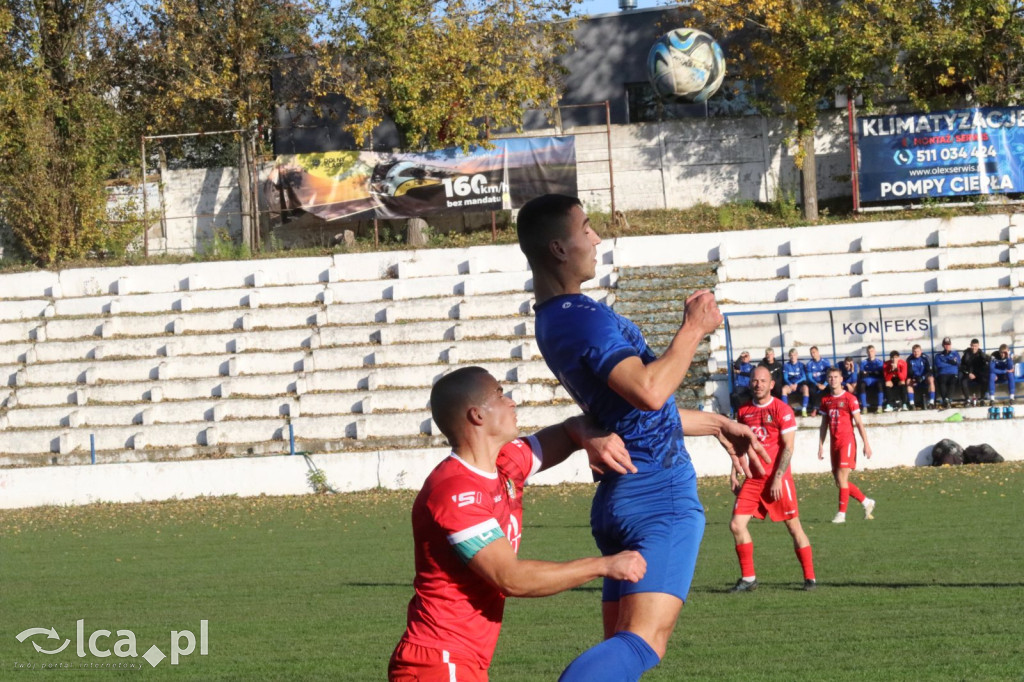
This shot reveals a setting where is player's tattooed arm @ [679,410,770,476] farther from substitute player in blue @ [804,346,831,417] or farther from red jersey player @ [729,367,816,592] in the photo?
substitute player in blue @ [804,346,831,417]

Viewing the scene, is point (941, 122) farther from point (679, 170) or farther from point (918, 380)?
point (918, 380)

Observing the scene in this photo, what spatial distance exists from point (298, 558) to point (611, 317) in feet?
34.7

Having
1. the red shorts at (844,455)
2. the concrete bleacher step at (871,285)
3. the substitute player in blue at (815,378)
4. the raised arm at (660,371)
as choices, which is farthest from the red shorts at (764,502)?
the concrete bleacher step at (871,285)

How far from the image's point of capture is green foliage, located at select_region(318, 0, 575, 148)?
32.8m

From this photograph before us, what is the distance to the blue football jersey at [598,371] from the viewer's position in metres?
4.41

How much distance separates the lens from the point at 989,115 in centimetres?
2952

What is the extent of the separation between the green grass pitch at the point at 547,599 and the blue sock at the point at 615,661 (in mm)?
3251

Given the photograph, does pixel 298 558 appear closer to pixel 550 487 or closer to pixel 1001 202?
pixel 550 487

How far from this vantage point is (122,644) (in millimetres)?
9273

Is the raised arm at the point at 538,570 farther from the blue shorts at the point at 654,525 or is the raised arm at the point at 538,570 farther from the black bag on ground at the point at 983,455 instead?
the black bag on ground at the point at 983,455

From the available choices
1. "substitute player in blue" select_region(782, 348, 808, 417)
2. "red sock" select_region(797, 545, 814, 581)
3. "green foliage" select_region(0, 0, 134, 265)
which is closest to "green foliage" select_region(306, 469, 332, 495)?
"substitute player in blue" select_region(782, 348, 808, 417)

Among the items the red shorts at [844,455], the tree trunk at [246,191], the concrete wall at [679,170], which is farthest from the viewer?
the concrete wall at [679,170]

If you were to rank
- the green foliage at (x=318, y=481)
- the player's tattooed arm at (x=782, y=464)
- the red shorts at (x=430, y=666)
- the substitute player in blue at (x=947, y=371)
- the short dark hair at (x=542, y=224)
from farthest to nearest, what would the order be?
the substitute player in blue at (x=947, y=371)
the green foliage at (x=318, y=481)
the player's tattooed arm at (x=782, y=464)
the short dark hair at (x=542, y=224)
the red shorts at (x=430, y=666)

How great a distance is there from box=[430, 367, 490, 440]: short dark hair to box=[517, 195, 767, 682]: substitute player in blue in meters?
0.46
